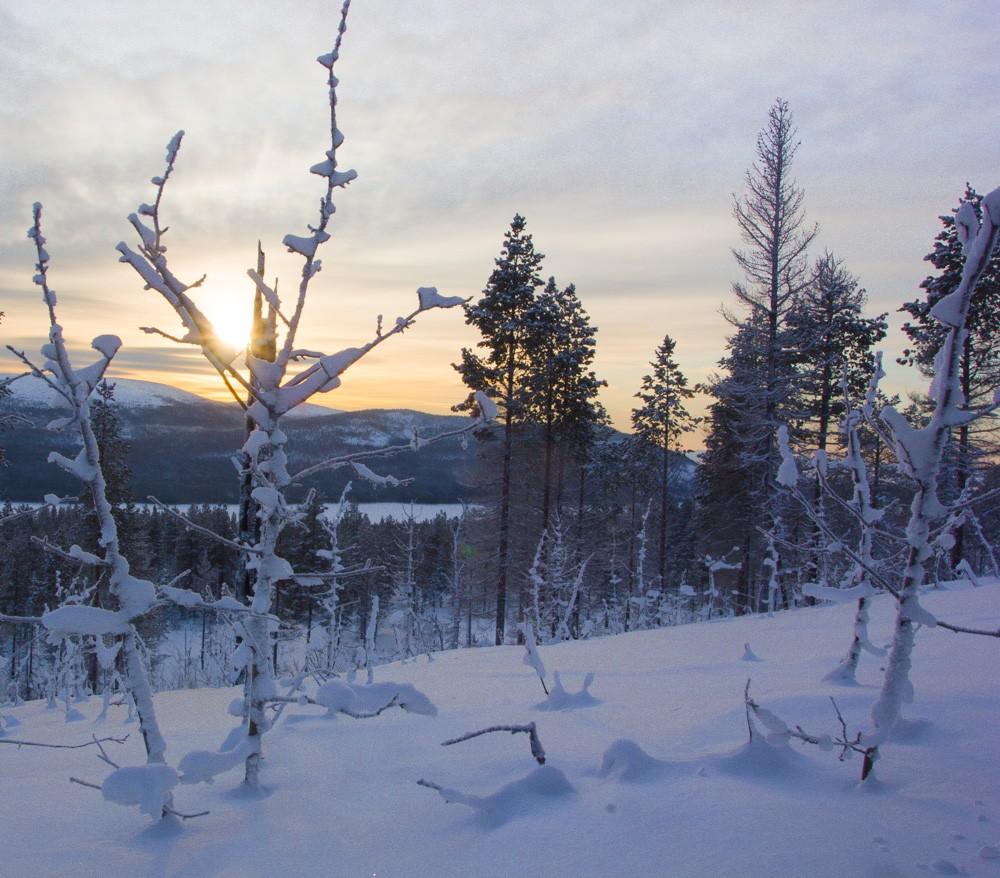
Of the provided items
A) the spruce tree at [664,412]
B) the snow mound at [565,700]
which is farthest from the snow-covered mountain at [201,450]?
the snow mound at [565,700]

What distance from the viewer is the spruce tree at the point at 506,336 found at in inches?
824

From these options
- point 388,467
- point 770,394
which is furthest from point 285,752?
point 388,467

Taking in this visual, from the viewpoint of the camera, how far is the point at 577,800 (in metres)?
1.98

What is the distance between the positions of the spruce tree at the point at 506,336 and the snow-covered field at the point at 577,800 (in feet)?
58.5

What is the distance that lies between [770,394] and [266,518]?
16.3m

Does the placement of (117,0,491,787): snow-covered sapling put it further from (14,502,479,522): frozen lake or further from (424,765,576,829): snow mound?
(14,502,479,522): frozen lake

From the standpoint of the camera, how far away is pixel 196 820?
2.05m

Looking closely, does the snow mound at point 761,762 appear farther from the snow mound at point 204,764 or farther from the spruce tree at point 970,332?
the spruce tree at point 970,332

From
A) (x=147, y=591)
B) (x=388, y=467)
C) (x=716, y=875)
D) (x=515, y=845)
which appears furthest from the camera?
(x=388, y=467)

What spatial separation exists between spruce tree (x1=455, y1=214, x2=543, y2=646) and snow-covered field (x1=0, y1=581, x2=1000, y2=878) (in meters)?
17.8

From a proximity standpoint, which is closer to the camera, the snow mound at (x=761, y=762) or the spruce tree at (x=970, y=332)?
the snow mound at (x=761, y=762)

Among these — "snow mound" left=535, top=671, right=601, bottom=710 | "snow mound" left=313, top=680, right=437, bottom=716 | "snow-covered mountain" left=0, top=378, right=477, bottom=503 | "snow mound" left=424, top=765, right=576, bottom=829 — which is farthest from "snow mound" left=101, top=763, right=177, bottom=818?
"snow-covered mountain" left=0, top=378, right=477, bottom=503

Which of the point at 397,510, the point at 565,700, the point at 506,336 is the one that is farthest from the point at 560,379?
the point at 397,510

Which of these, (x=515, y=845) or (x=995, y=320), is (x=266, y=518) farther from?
(x=995, y=320)
